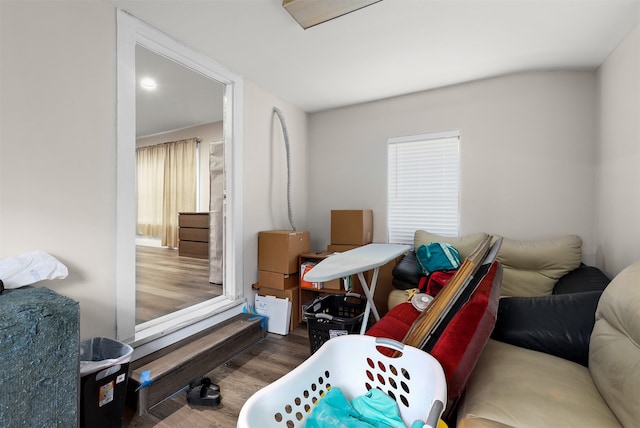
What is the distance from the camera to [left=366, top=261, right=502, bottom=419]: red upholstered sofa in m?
0.96

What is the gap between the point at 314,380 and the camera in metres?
0.95

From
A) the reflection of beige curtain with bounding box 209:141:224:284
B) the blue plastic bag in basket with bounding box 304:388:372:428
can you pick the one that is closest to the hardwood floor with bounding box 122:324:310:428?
the blue plastic bag in basket with bounding box 304:388:372:428

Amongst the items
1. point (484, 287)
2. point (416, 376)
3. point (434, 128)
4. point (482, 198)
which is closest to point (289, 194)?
point (434, 128)

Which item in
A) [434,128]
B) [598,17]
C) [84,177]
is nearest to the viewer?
[84,177]

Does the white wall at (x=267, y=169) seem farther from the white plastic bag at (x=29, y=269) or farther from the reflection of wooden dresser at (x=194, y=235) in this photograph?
the reflection of wooden dresser at (x=194, y=235)

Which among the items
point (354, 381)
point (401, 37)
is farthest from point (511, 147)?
point (354, 381)

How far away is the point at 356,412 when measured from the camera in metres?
0.94

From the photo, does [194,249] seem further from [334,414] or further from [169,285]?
[334,414]

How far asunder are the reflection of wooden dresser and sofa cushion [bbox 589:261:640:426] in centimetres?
519

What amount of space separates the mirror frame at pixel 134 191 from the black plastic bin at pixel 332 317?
85cm

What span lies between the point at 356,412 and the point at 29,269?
1.65 meters

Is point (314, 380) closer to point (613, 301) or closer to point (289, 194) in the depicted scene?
point (613, 301)

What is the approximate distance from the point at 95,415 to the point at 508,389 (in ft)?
6.41

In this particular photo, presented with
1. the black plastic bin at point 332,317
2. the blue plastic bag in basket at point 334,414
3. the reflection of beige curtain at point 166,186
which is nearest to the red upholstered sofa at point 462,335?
the blue plastic bag in basket at point 334,414
